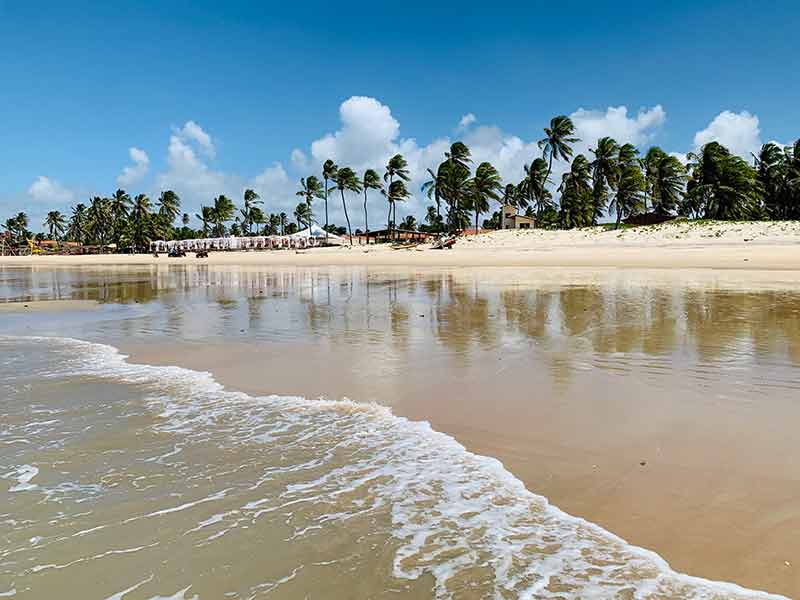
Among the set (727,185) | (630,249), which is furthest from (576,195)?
(630,249)

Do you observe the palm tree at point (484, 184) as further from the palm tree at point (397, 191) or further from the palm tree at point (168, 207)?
the palm tree at point (168, 207)

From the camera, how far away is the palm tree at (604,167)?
6569 cm

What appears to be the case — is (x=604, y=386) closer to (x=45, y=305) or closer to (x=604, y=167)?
(x=45, y=305)

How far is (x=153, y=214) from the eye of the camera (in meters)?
115

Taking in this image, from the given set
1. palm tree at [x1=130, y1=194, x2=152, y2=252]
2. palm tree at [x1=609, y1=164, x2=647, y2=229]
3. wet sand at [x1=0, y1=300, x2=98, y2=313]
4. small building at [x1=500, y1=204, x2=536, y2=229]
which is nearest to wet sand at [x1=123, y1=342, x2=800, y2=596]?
wet sand at [x1=0, y1=300, x2=98, y2=313]

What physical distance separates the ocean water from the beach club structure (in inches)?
3165

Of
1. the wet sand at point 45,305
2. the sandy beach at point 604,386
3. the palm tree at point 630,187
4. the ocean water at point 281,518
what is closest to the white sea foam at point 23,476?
the ocean water at point 281,518

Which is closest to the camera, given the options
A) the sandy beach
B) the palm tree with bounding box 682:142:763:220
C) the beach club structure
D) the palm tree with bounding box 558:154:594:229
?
the sandy beach

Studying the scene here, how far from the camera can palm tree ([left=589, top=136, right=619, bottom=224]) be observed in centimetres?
6569

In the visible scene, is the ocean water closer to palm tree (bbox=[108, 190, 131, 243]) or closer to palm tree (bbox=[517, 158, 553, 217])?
palm tree (bbox=[517, 158, 553, 217])

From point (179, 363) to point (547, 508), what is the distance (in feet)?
22.7

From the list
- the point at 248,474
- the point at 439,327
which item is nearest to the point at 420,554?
the point at 248,474

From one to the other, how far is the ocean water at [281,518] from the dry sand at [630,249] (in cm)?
3122

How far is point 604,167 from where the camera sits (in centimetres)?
6650
